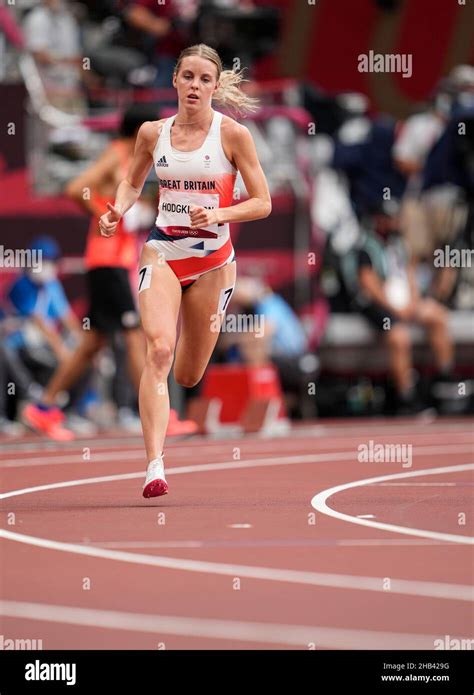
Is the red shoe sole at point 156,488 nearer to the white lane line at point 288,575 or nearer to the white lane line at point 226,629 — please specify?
the white lane line at point 288,575

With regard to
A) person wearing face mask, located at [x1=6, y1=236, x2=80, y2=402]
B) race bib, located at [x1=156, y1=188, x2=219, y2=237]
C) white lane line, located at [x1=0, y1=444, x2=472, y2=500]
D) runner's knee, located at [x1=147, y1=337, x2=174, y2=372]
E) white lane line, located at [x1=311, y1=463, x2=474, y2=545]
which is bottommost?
white lane line, located at [x1=311, y1=463, x2=474, y2=545]

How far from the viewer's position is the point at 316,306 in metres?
18.0

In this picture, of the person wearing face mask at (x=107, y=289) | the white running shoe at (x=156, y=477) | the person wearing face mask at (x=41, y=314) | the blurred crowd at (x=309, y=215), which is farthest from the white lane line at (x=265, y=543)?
the person wearing face mask at (x=41, y=314)

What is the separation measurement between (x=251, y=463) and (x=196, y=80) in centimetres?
396

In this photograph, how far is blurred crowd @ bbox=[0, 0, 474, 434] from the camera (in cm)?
1678

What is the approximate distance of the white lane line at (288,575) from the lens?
6.63 meters

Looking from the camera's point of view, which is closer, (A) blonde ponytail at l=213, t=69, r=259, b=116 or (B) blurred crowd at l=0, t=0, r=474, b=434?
(A) blonde ponytail at l=213, t=69, r=259, b=116

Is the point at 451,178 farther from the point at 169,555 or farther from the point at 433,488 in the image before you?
the point at 169,555

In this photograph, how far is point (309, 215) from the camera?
1764 centimetres

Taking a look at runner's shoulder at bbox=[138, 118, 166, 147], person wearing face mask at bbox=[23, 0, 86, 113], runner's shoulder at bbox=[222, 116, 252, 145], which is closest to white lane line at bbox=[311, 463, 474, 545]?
runner's shoulder at bbox=[222, 116, 252, 145]

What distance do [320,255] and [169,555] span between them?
10637 mm

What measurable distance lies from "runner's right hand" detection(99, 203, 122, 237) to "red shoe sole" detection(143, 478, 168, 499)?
1434mm

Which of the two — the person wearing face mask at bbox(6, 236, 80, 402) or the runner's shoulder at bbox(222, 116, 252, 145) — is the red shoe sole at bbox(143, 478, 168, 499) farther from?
the person wearing face mask at bbox(6, 236, 80, 402)

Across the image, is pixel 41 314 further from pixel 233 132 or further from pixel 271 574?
pixel 271 574
